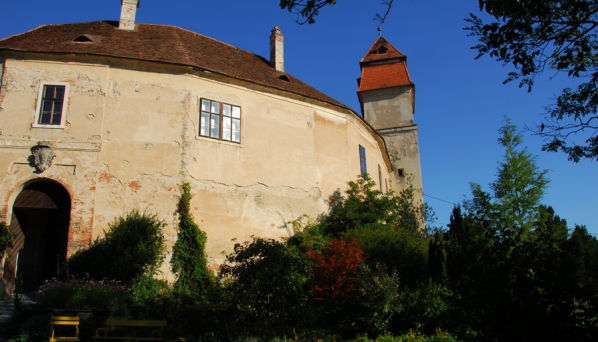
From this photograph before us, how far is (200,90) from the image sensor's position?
16844 millimetres

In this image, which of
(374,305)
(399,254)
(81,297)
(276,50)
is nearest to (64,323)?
(81,297)

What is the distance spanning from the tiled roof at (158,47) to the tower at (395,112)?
960 cm

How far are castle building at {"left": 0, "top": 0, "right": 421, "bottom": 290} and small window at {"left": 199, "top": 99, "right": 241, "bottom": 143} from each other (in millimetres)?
43

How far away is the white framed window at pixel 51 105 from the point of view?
15.0m

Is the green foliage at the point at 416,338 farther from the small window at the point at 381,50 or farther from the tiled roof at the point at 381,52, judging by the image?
the small window at the point at 381,50

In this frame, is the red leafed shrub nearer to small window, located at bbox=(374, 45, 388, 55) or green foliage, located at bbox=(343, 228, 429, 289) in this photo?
green foliage, located at bbox=(343, 228, 429, 289)

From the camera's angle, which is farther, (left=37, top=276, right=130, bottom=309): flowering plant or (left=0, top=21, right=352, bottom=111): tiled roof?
(left=0, top=21, right=352, bottom=111): tiled roof

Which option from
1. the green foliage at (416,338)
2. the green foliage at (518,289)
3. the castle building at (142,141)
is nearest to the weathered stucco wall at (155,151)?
the castle building at (142,141)

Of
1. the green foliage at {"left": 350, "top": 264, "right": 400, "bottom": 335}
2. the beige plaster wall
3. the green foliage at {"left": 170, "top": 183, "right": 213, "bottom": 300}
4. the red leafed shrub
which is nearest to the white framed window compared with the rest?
the green foliage at {"left": 170, "top": 183, "right": 213, "bottom": 300}

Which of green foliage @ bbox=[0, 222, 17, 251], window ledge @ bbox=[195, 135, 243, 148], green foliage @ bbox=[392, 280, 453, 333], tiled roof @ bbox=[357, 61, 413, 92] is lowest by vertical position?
green foliage @ bbox=[392, 280, 453, 333]

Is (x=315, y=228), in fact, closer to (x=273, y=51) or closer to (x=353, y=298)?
(x=353, y=298)

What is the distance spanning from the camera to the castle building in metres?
14.6

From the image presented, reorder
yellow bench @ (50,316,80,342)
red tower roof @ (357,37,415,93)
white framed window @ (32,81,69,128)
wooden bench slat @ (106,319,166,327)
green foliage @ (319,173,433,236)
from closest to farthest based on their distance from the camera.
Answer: yellow bench @ (50,316,80,342) < wooden bench slat @ (106,319,166,327) < white framed window @ (32,81,69,128) < green foliage @ (319,173,433,236) < red tower roof @ (357,37,415,93)

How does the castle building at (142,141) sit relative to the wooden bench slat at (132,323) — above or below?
above
